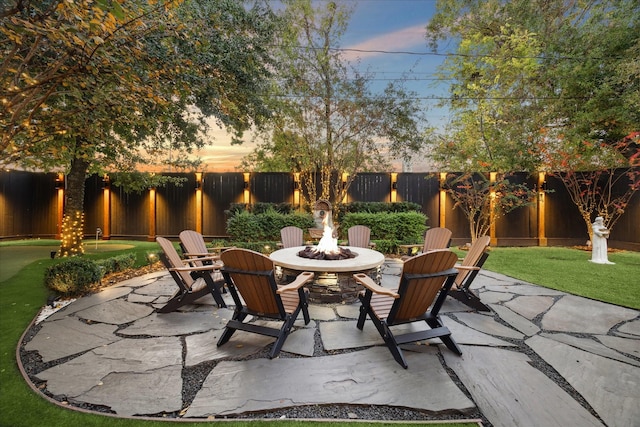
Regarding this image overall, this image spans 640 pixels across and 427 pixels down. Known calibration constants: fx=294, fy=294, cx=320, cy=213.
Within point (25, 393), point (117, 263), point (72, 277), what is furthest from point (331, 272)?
point (117, 263)

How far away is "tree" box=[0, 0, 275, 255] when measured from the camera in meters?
2.46

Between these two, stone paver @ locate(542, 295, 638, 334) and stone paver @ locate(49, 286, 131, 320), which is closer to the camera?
stone paver @ locate(542, 295, 638, 334)

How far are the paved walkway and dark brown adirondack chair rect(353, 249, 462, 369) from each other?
0.15 m

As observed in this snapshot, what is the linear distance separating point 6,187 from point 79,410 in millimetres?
12003

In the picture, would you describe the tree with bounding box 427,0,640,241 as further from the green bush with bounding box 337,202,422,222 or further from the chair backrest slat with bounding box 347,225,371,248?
the chair backrest slat with bounding box 347,225,371,248

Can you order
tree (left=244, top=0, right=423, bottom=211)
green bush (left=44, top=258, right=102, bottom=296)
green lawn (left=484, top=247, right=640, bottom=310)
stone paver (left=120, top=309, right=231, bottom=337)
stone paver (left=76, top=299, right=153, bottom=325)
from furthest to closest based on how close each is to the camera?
tree (left=244, top=0, right=423, bottom=211) → green lawn (left=484, top=247, right=640, bottom=310) → green bush (left=44, top=258, right=102, bottom=296) → stone paver (left=76, top=299, right=153, bottom=325) → stone paver (left=120, top=309, right=231, bottom=337)

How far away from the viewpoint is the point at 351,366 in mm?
2271

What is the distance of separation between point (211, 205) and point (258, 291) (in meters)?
8.07

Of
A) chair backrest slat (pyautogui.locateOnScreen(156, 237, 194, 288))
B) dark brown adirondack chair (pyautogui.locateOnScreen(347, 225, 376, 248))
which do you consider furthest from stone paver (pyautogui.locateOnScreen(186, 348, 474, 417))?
dark brown adirondack chair (pyautogui.locateOnScreen(347, 225, 376, 248))

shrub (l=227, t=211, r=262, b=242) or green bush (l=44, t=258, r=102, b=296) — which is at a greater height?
shrub (l=227, t=211, r=262, b=242)

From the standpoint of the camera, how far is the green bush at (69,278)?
3.99 metres

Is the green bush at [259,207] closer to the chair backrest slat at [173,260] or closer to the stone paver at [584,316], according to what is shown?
the chair backrest slat at [173,260]

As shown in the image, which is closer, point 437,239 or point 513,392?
point 513,392

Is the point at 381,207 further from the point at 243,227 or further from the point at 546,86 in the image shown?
the point at 546,86
